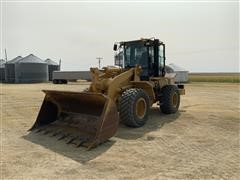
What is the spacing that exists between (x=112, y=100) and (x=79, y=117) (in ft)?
4.40

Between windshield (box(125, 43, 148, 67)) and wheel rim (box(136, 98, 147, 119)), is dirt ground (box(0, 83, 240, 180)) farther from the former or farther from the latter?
windshield (box(125, 43, 148, 67))

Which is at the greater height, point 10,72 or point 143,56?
point 143,56

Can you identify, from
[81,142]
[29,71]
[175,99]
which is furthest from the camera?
[29,71]

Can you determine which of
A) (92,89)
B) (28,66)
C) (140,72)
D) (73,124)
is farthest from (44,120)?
(28,66)

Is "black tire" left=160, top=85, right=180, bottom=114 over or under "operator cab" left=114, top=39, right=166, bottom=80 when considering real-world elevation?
under

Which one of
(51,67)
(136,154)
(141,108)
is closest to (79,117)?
(141,108)

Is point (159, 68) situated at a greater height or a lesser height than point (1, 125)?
greater

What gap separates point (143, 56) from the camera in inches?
397

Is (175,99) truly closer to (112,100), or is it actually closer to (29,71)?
(112,100)

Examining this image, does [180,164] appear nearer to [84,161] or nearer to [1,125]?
[84,161]

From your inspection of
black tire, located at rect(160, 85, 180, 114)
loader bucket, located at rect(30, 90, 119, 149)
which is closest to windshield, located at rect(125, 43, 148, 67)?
black tire, located at rect(160, 85, 180, 114)

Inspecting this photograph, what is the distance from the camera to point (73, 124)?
7.69 metres

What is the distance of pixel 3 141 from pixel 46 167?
7.62 feet

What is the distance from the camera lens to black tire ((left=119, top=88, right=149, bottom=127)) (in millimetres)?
7857
